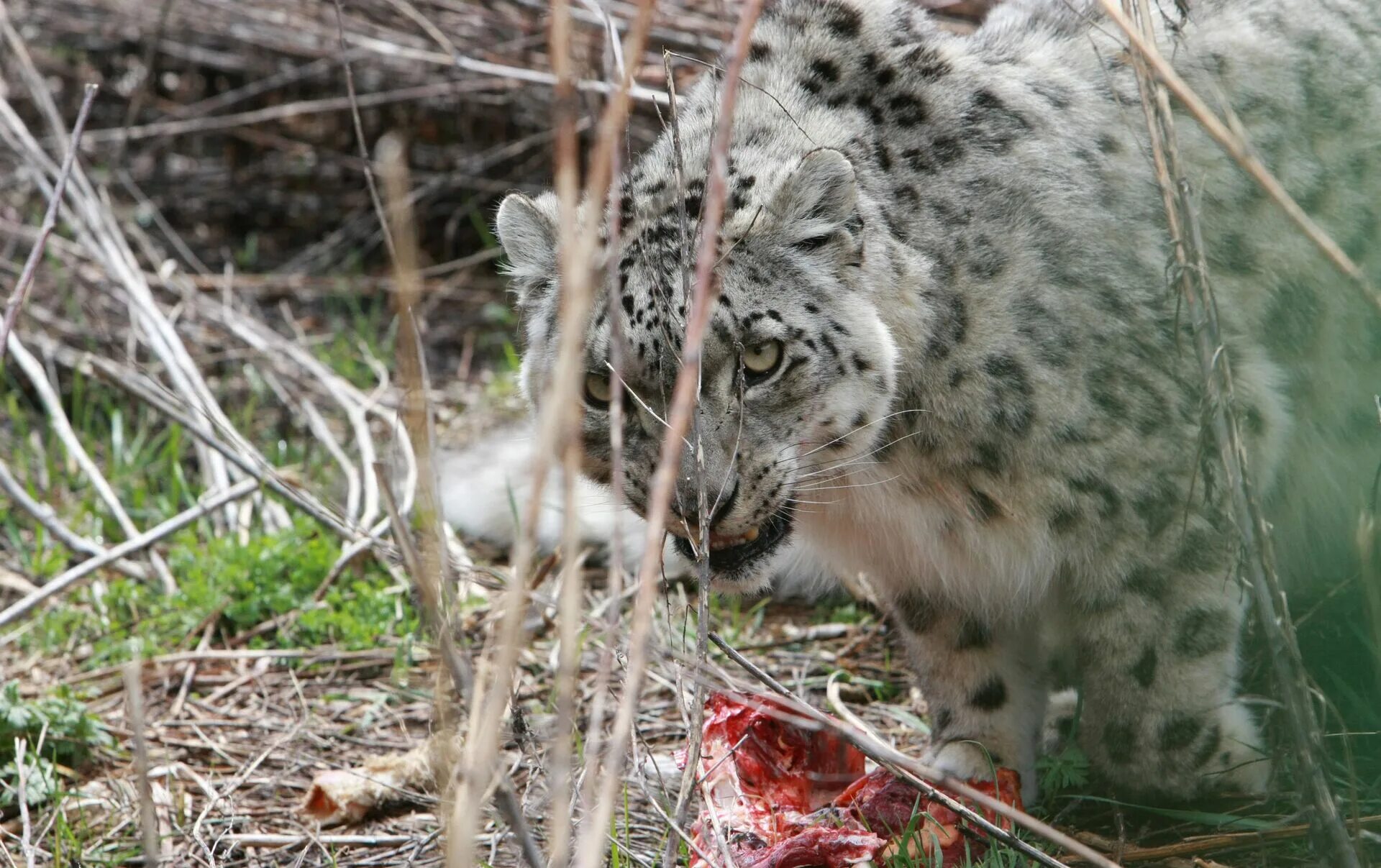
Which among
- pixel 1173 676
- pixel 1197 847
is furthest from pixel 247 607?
pixel 1197 847

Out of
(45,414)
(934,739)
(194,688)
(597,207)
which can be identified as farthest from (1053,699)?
(45,414)

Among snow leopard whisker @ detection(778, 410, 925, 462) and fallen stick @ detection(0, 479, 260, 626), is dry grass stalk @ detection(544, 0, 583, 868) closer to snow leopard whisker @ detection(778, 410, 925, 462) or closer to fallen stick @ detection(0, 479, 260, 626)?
snow leopard whisker @ detection(778, 410, 925, 462)

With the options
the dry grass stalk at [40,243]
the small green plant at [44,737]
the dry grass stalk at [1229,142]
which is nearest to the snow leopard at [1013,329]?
the dry grass stalk at [1229,142]

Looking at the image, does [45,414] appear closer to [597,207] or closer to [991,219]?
[991,219]

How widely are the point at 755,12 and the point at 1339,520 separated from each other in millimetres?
3224

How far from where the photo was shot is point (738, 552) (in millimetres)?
3832

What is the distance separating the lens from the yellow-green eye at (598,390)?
3771 mm

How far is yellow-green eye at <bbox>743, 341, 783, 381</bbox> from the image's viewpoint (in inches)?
146

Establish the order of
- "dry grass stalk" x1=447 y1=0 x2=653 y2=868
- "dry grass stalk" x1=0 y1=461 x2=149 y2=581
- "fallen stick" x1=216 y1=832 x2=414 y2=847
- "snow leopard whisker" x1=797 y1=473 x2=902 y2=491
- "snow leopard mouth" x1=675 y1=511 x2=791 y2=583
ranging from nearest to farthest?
"dry grass stalk" x1=447 y1=0 x2=653 y2=868 → "snow leopard mouth" x1=675 y1=511 x2=791 y2=583 → "snow leopard whisker" x1=797 y1=473 x2=902 y2=491 → "fallen stick" x1=216 y1=832 x2=414 y2=847 → "dry grass stalk" x1=0 y1=461 x2=149 y2=581

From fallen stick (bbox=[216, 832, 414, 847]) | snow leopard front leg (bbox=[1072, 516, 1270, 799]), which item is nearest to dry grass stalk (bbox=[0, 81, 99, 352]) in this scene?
fallen stick (bbox=[216, 832, 414, 847])

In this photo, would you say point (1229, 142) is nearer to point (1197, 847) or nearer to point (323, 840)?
point (1197, 847)

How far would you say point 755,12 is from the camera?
2332 millimetres

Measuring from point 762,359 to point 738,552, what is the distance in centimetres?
53

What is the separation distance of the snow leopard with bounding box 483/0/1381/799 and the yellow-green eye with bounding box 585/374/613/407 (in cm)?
5
